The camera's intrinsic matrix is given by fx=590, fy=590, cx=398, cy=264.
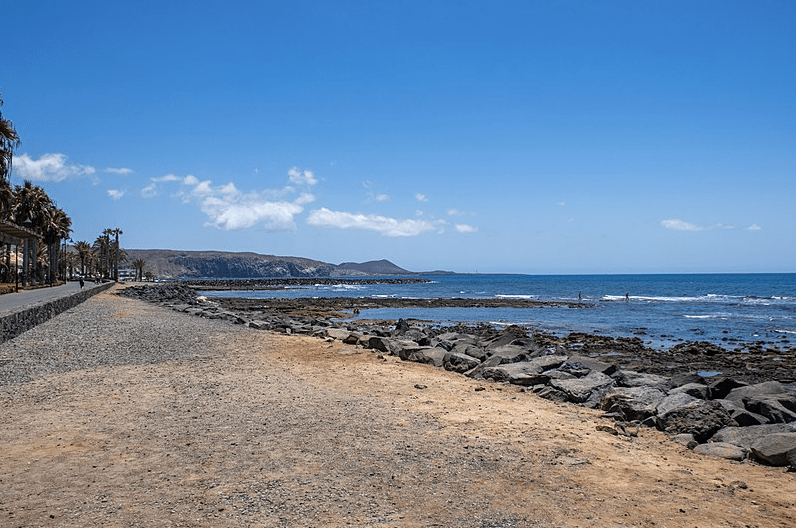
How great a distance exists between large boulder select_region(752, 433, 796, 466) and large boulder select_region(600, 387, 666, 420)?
209cm

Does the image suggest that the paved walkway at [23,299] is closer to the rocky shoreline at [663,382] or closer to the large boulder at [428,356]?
the rocky shoreline at [663,382]

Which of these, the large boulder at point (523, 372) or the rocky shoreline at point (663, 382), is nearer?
the rocky shoreline at point (663, 382)

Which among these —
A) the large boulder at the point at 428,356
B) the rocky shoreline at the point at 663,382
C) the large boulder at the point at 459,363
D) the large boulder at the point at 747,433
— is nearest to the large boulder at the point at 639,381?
the rocky shoreline at the point at 663,382

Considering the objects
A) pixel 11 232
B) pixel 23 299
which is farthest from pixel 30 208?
pixel 23 299

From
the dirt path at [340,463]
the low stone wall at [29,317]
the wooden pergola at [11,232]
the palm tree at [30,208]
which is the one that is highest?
the palm tree at [30,208]

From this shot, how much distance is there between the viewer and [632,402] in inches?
389

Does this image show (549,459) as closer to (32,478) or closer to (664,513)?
(664,513)

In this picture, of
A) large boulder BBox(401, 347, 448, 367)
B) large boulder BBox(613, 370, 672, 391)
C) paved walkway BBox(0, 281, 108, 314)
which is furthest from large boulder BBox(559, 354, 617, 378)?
paved walkway BBox(0, 281, 108, 314)

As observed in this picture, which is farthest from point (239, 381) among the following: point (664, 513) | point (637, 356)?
point (637, 356)

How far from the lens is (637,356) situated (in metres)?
21.7

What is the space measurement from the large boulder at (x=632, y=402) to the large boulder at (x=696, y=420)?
18.1 inches

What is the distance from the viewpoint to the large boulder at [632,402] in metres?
9.49

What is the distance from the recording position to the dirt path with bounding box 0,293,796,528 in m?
5.32

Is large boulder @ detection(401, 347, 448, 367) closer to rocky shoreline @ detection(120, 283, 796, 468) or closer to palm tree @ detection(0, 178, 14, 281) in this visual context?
rocky shoreline @ detection(120, 283, 796, 468)
